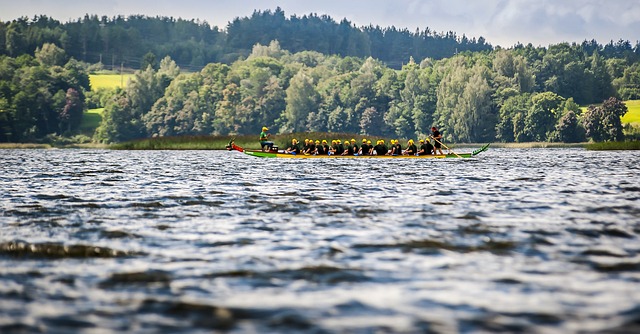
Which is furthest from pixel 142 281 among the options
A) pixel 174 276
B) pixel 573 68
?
pixel 573 68

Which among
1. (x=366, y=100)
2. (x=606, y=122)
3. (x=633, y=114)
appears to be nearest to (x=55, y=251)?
(x=606, y=122)

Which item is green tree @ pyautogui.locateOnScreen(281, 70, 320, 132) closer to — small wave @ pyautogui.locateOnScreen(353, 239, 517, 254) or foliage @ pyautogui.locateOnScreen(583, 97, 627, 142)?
foliage @ pyautogui.locateOnScreen(583, 97, 627, 142)

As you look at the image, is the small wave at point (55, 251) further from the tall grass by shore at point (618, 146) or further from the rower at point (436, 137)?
the tall grass by shore at point (618, 146)

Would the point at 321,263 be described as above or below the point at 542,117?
below

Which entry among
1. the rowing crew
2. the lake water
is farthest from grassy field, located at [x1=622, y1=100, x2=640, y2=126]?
the lake water

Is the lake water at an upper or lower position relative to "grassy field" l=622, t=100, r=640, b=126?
lower

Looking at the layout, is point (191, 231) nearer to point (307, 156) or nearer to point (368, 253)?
point (368, 253)

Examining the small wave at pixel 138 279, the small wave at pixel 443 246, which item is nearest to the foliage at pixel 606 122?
the small wave at pixel 443 246

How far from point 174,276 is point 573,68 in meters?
184

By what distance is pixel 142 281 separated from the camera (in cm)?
1110

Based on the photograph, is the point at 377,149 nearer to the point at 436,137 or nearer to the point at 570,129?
the point at 436,137

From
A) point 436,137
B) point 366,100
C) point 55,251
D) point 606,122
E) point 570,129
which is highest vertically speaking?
point 366,100

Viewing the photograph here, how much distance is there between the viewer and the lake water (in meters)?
9.16

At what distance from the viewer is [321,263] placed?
12391 millimetres
